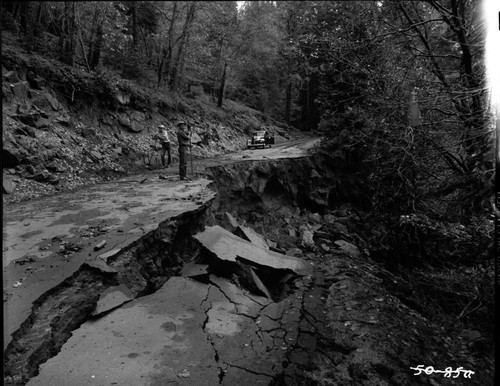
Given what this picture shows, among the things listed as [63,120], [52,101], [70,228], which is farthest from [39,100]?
[70,228]

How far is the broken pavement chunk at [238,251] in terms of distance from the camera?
5.23m

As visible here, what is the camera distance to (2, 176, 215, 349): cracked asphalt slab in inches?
132

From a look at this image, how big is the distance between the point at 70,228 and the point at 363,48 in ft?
15.7

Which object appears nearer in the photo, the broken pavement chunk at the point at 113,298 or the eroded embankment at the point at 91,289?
the eroded embankment at the point at 91,289

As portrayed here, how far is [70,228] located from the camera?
4.68 meters

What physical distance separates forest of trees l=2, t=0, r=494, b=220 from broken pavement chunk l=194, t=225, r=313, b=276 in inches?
102

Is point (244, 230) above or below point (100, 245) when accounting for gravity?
below

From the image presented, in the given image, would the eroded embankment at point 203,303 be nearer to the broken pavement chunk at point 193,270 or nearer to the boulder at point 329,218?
the broken pavement chunk at point 193,270

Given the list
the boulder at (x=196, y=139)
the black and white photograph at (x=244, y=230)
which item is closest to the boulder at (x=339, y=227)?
the black and white photograph at (x=244, y=230)

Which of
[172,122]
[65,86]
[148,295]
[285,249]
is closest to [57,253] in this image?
[148,295]

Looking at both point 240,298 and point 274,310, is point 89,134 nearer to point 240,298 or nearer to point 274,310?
point 240,298

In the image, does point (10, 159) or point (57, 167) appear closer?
point (10, 159)

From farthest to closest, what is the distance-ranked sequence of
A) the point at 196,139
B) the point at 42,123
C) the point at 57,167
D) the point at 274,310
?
the point at 196,139, the point at 42,123, the point at 57,167, the point at 274,310

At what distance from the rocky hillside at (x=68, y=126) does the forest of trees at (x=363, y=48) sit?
2.86 m
